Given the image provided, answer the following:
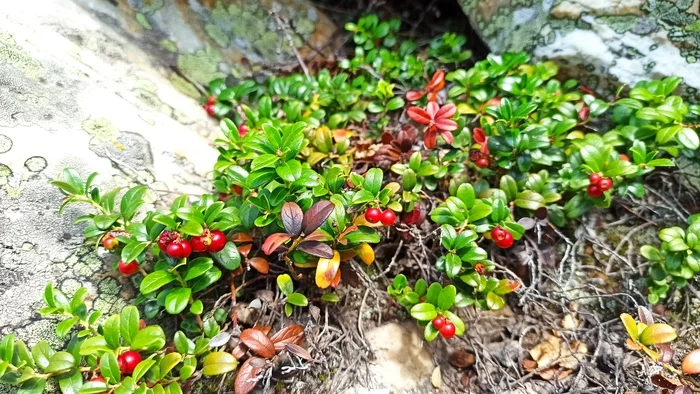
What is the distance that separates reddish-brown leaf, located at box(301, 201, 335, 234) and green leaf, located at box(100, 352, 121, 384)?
0.72m

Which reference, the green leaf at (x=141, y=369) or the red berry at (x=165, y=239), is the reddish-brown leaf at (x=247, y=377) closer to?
the green leaf at (x=141, y=369)

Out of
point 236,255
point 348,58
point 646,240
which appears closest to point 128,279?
point 236,255

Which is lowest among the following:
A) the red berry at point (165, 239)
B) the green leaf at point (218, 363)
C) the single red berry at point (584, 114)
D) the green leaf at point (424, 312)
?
the green leaf at point (424, 312)

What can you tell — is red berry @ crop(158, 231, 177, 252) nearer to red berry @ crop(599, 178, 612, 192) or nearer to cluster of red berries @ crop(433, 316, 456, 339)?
cluster of red berries @ crop(433, 316, 456, 339)

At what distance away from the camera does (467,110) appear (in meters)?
2.29

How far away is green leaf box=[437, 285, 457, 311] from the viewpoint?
5.57 ft

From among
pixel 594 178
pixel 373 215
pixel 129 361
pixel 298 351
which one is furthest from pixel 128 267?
pixel 594 178

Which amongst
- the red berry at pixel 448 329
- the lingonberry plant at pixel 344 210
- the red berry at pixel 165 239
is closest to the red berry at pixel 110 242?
the lingonberry plant at pixel 344 210

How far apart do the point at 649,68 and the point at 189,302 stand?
2316 millimetres

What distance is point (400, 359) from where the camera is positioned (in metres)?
1.82

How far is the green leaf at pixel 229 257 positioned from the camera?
5.33 feet

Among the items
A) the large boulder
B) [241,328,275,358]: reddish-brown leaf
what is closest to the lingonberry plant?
[241,328,275,358]: reddish-brown leaf

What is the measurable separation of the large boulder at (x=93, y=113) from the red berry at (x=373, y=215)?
87 cm

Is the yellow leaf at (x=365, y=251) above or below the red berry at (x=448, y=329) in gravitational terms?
above
